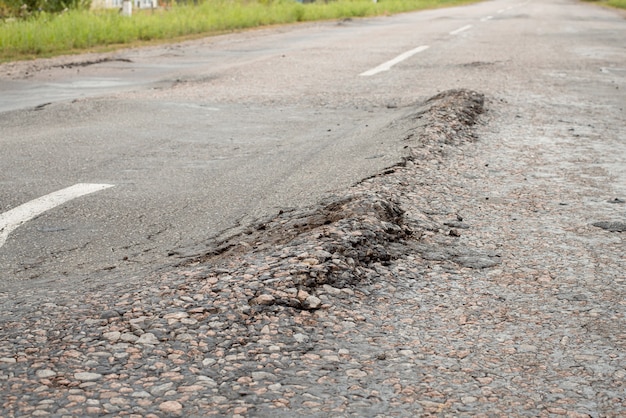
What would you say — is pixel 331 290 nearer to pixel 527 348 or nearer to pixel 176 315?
pixel 176 315

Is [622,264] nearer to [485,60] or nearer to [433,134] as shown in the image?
[433,134]

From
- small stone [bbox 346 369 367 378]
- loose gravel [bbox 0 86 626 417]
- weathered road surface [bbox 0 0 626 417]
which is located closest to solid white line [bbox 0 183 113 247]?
weathered road surface [bbox 0 0 626 417]

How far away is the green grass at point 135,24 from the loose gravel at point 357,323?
405 inches

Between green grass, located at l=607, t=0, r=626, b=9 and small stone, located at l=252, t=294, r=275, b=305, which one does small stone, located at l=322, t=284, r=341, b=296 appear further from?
green grass, located at l=607, t=0, r=626, b=9

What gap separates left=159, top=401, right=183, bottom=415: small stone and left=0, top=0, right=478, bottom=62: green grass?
11346mm

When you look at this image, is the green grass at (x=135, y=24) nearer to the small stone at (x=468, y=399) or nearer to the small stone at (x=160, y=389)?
the small stone at (x=160, y=389)

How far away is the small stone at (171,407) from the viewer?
7.58 ft

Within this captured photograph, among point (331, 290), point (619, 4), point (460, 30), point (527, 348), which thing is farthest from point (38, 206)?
point (619, 4)

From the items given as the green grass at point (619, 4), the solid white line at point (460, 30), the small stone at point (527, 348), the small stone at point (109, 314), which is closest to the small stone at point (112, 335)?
the small stone at point (109, 314)

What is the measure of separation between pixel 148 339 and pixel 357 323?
2.41 ft

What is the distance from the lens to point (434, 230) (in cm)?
397

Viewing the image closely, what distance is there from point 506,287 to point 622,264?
0.61 m

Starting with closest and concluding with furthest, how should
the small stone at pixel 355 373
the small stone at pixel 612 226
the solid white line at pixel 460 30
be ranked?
the small stone at pixel 355 373 < the small stone at pixel 612 226 < the solid white line at pixel 460 30

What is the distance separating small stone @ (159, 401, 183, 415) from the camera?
2310 millimetres
